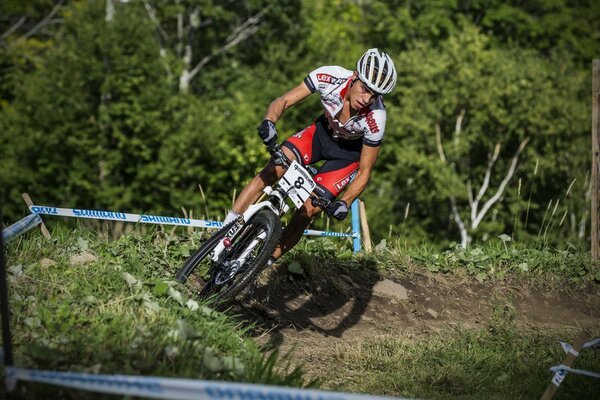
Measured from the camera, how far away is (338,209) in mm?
7004

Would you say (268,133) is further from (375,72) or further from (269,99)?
(269,99)

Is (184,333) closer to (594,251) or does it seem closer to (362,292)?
(362,292)

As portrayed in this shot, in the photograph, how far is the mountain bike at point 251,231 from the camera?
7117 mm

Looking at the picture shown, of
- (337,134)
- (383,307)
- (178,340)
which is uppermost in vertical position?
(337,134)

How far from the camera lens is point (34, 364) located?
5.14m

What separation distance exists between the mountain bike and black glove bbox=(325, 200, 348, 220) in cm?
10

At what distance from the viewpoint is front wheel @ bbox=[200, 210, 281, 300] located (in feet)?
23.1

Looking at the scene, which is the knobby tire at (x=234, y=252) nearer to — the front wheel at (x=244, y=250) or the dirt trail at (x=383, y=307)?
the front wheel at (x=244, y=250)

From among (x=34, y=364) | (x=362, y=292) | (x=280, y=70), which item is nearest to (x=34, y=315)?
(x=34, y=364)

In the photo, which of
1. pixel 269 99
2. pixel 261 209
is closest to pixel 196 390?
pixel 261 209

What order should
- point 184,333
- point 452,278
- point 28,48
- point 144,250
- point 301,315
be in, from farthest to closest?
point 28,48 < point 452,278 < point 301,315 < point 144,250 < point 184,333

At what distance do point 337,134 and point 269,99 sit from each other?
3088 centimetres

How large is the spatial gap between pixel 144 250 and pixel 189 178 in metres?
28.5

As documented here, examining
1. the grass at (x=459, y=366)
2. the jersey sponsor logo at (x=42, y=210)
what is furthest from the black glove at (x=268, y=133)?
the jersey sponsor logo at (x=42, y=210)
